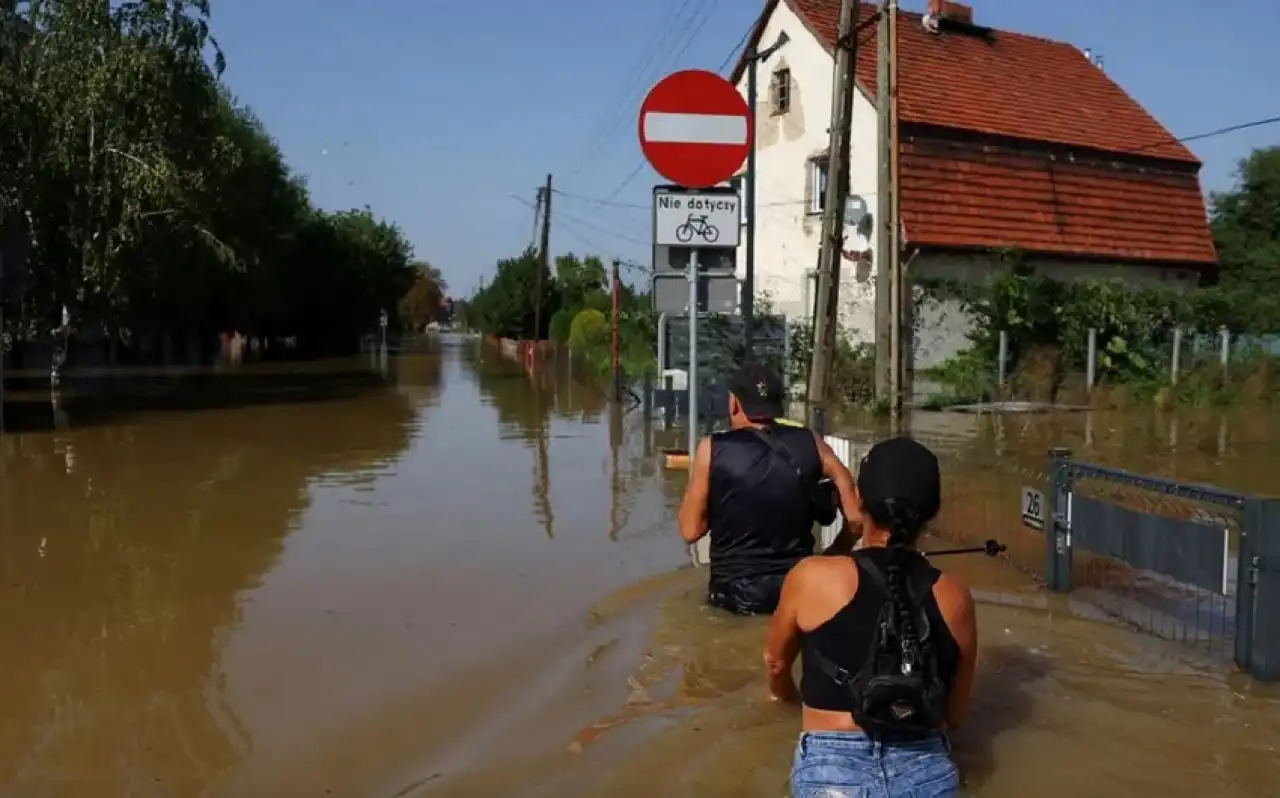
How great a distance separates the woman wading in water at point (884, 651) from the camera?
9.23ft

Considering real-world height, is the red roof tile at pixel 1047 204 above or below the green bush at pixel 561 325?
above

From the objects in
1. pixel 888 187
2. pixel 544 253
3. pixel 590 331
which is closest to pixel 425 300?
pixel 544 253

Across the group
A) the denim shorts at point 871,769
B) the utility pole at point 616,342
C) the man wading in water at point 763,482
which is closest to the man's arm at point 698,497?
the man wading in water at point 763,482

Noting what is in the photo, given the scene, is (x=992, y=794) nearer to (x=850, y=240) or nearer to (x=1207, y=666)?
(x=1207, y=666)

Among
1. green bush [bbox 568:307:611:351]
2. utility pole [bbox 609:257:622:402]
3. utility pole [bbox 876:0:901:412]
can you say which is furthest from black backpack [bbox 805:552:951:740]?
green bush [bbox 568:307:611:351]

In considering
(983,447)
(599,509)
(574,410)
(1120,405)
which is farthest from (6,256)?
(1120,405)

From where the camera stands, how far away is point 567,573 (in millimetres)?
8594

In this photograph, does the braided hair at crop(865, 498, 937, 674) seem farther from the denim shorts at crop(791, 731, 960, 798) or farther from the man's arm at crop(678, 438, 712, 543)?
the man's arm at crop(678, 438, 712, 543)

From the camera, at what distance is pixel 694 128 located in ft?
21.6

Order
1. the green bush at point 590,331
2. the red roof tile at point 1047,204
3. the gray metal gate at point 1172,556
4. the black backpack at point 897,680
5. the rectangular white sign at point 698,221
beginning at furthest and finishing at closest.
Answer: the green bush at point 590,331
the red roof tile at point 1047,204
the rectangular white sign at point 698,221
the gray metal gate at point 1172,556
the black backpack at point 897,680

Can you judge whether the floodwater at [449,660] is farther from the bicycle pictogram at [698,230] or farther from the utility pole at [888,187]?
the utility pole at [888,187]

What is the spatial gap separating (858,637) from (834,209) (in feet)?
43.6

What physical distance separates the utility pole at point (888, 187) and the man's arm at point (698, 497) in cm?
1167

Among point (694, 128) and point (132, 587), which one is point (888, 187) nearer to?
point (694, 128)
